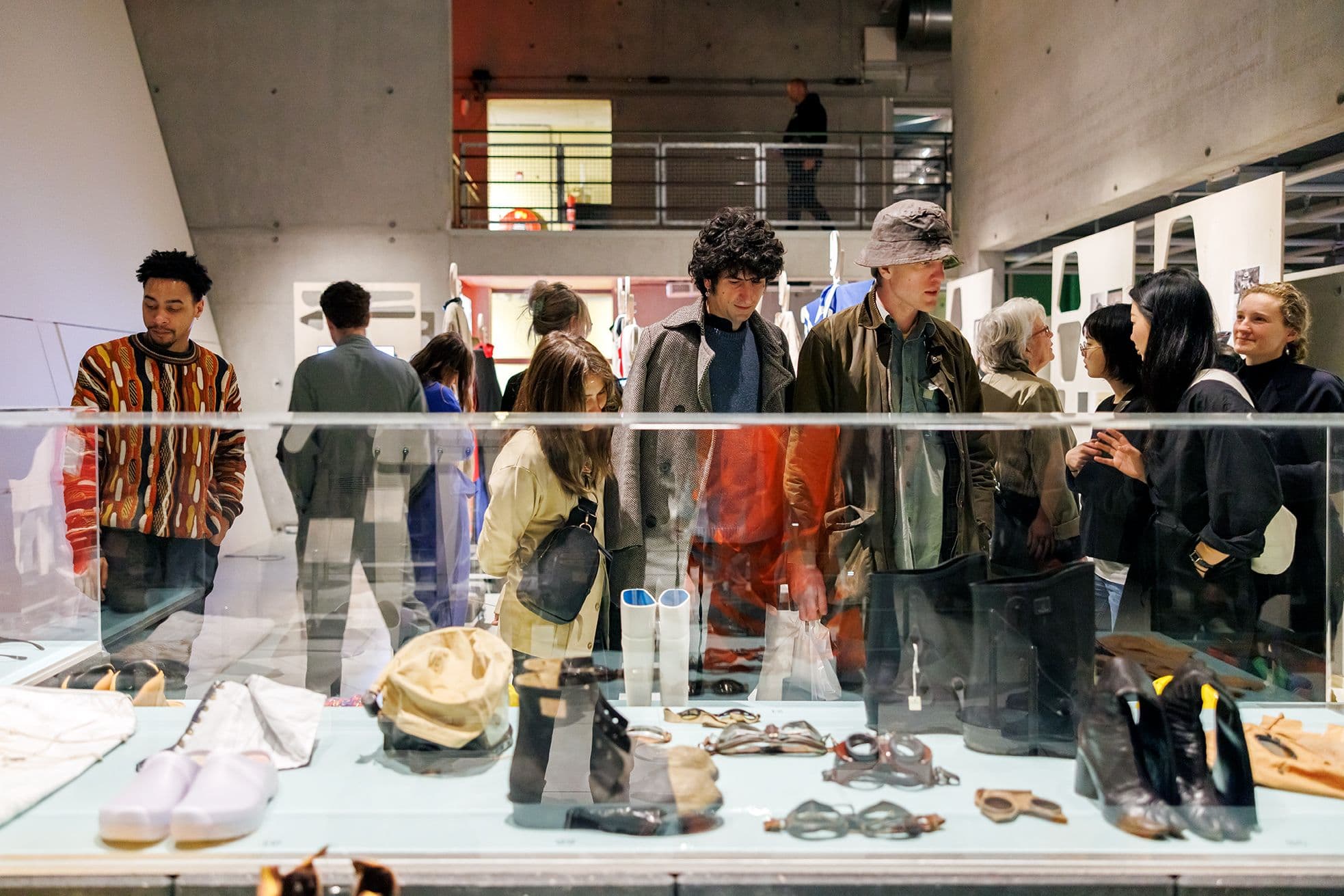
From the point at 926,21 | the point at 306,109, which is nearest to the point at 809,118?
the point at 926,21

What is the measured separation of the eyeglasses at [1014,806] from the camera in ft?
5.07

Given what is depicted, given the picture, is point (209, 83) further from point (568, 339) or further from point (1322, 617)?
point (1322, 617)

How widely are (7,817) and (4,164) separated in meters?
5.64

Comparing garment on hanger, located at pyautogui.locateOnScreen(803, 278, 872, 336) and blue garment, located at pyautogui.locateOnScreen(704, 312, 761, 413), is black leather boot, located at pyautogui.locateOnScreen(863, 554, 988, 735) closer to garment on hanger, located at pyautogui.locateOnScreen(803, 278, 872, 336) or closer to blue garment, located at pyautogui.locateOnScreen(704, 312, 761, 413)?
blue garment, located at pyautogui.locateOnScreen(704, 312, 761, 413)

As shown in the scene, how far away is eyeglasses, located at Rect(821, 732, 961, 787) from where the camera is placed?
5.42 feet

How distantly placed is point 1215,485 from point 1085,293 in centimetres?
455

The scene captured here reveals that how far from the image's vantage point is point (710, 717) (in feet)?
6.17

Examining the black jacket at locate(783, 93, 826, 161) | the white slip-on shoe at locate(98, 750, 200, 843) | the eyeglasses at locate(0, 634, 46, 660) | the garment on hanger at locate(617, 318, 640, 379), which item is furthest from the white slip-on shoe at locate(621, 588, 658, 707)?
the black jacket at locate(783, 93, 826, 161)

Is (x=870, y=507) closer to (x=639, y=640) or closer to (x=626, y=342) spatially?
(x=639, y=640)

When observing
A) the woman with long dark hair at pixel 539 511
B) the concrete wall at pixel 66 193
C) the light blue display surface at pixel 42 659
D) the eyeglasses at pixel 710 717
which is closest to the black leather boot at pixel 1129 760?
the eyeglasses at pixel 710 717

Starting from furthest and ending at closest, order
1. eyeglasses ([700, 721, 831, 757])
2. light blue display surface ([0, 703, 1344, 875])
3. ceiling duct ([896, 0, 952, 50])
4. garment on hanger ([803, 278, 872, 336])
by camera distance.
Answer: ceiling duct ([896, 0, 952, 50]) → garment on hanger ([803, 278, 872, 336]) → eyeglasses ([700, 721, 831, 757]) → light blue display surface ([0, 703, 1344, 875])

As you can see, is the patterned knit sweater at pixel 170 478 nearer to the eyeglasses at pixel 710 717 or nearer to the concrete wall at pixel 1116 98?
the eyeglasses at pixel 710 717

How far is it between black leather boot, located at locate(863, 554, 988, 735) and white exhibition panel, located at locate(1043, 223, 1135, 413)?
4.00 m

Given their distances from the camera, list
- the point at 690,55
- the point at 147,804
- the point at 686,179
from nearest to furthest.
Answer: the point at 147,804 → the point at 686,179 → the point at 690,55
